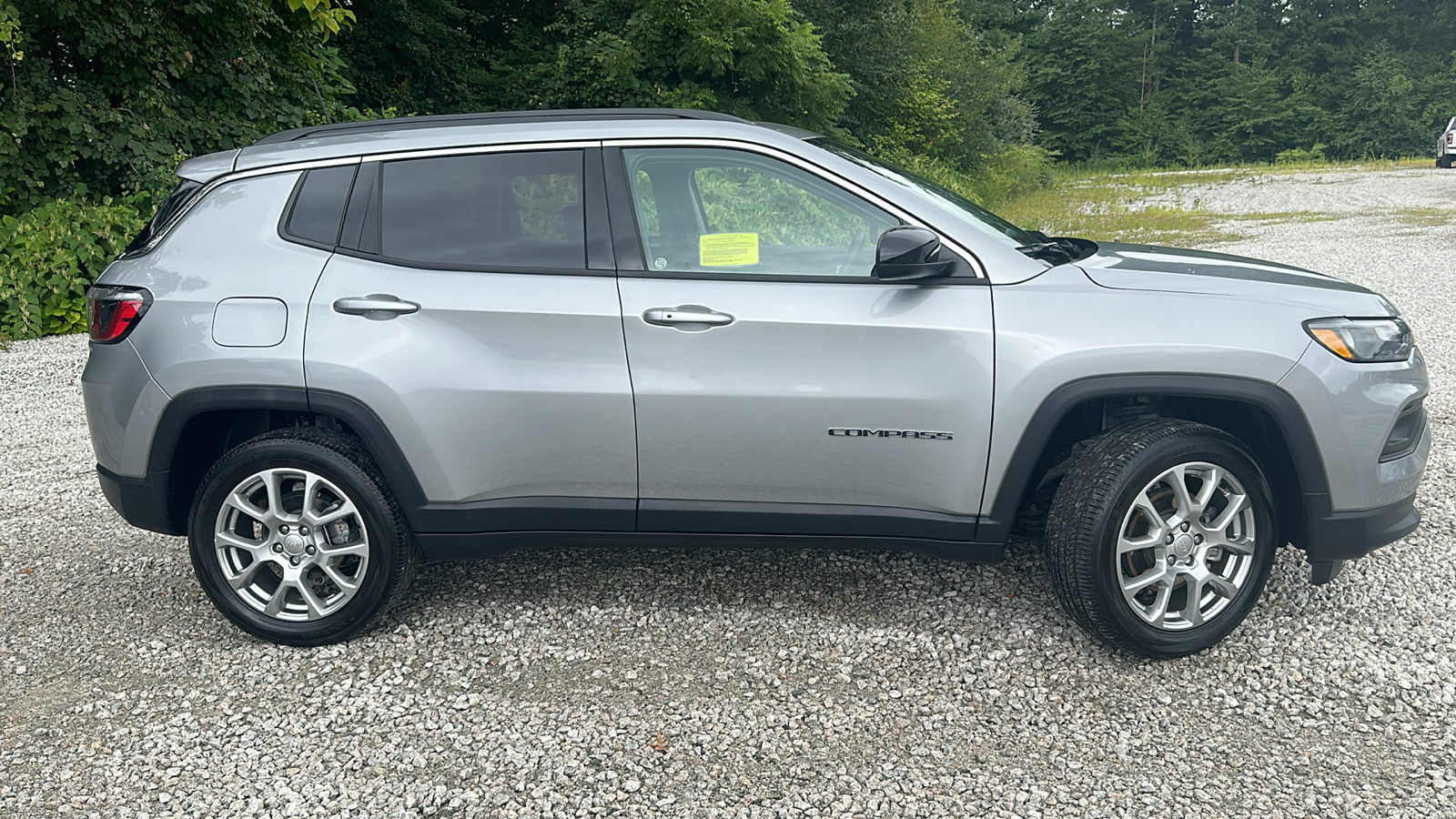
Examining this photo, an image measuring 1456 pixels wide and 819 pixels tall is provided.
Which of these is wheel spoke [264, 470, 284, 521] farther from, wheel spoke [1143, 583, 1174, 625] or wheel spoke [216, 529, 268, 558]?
wheel spoke [1143, 583, 1174, 625]

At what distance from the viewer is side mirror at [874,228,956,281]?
328 cm

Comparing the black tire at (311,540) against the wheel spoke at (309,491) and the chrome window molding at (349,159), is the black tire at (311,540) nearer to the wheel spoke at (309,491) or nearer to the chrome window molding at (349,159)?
the wheel spoke at (309,491)

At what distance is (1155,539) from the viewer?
11.4ft

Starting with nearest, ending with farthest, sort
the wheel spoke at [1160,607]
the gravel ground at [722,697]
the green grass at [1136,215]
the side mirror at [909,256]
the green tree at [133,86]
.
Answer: the gravel ground at [722,697] → the side mirror at [909,256] → the wheel spoke at [1160,607] → the green tree at [133,86] → the green grass at [1136,215]

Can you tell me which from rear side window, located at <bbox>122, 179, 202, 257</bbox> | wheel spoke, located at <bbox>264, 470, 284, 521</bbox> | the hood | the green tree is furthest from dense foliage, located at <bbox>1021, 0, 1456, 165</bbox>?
wheel spoke, located at <bbox>264, 470, 284, 521</bbox>

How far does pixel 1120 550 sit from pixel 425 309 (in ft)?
7.82

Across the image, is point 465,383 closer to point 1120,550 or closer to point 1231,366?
point 1120,550

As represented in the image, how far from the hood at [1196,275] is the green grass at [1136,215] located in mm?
12848

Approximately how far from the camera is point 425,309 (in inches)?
141

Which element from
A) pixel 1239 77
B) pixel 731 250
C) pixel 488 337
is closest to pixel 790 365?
pixel 731 250

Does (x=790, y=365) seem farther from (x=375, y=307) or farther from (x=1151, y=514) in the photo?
(x=375, y=307)

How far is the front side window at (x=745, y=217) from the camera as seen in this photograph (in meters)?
3.55

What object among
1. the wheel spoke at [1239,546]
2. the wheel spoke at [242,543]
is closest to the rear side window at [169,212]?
the wheel spoke at [242,543]

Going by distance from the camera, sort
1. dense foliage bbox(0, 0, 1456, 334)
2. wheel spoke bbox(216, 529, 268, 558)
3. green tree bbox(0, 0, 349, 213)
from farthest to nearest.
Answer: dense foliage bbox(0, 0, 1456, 334), green tree bbox(0, 0, 349, 213), wheel spoke bbox(216, 529, 268, 558)
